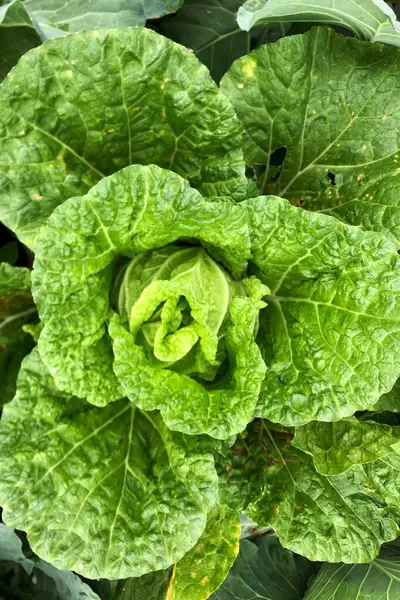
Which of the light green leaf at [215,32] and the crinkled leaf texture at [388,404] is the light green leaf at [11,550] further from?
the light green leaf at [215,32]

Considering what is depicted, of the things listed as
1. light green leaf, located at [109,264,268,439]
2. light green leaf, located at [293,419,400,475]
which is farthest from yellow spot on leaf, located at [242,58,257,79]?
light green leaf, located at [293,419,400,475]

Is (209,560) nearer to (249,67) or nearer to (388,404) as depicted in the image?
(388,404)

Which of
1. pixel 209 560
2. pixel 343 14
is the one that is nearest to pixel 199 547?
pixel 209 560

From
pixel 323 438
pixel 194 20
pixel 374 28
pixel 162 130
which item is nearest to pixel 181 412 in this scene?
pixel 323 438

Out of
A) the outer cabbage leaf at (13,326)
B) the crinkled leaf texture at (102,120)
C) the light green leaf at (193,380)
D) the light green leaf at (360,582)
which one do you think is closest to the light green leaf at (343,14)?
the crinkled leaf texture at (102,120)

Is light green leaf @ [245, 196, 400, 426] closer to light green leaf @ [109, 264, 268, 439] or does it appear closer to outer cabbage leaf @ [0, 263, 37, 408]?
light green leaf @ [109, 264, 268, 439]
